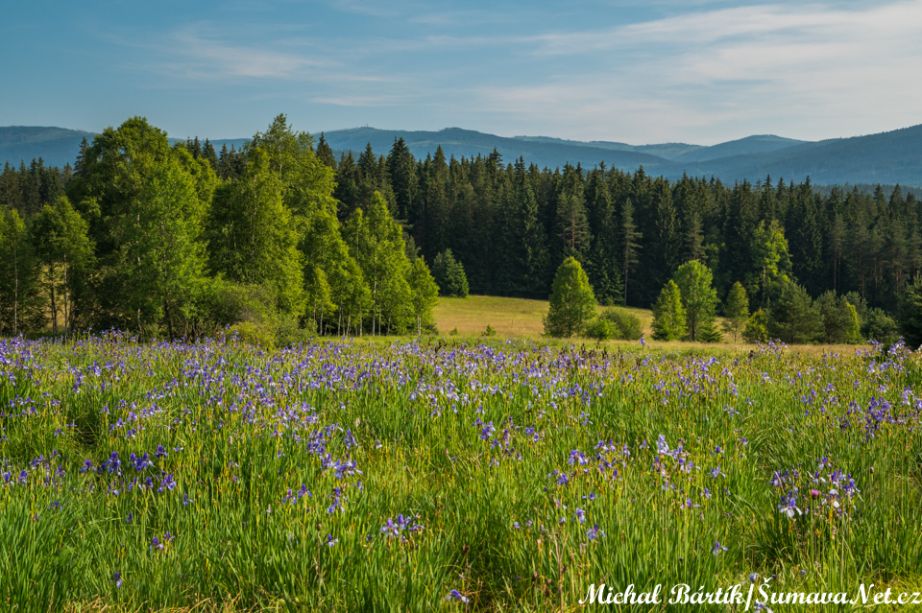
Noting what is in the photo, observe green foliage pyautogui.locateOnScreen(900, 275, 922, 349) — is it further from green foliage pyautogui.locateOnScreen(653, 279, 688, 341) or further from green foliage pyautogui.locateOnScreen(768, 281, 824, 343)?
green foliage pyautogui.locateOnScreen(653, 279, 688, 341)

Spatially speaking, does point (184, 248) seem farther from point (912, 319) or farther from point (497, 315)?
point (497, 315)

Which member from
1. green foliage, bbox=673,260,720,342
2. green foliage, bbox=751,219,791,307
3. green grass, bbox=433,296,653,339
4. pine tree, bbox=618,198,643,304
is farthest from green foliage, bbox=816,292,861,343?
pine tree, bbox=618,198,643,304

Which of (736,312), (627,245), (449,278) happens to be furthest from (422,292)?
(627,245)

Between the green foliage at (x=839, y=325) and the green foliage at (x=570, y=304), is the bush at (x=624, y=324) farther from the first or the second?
the green foliage at (x=839, y=325)

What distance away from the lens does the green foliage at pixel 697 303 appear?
81312 millimetres

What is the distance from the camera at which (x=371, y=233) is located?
6097 centimetres

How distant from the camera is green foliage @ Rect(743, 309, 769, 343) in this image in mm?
76375

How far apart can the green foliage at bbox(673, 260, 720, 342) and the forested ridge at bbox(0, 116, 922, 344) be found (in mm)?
26791

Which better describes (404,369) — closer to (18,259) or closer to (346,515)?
(346,515)

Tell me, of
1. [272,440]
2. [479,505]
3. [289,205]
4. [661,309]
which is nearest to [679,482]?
[479,505]

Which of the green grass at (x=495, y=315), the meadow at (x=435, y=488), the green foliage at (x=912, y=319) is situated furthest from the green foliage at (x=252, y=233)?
the meadow at (x=435, y=488)

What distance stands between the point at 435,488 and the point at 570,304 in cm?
6497

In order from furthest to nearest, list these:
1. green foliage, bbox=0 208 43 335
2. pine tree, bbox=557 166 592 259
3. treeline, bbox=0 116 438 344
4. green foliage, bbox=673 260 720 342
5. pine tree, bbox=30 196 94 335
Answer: pine tree, bbox=557 166 592 259 → green foliage, bbox=673 260 720 342 → green foliage, bbox=0 208 43 335 → pine tree, bbox=30 196 94 335 → treeline, bbox=0 116 438 344

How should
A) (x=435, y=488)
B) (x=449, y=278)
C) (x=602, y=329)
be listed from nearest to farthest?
(x=435, y=488) < (x=602, y=329) < (x=449, y=278)
